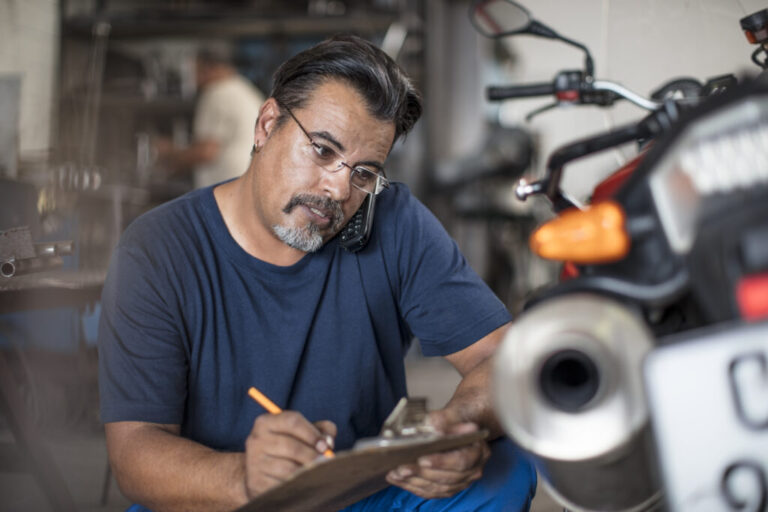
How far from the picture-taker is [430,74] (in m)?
5.44

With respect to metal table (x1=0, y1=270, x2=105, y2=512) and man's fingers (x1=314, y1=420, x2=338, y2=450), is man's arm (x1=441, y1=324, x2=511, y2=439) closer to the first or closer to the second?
man's fingers (x1=314, y1=420, x2=338, y2=450)

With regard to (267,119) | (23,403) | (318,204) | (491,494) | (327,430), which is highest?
(267,119)

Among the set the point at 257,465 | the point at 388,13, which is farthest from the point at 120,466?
the point at 388,13

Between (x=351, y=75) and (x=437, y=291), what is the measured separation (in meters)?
0.43

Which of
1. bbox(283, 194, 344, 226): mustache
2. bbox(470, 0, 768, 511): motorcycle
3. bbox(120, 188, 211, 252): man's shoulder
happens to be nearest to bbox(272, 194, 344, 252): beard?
bbox(283, 194, 344, 226): mustache

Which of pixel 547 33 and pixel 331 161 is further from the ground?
pixel 547 33

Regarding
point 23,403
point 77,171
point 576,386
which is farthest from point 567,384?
point 77,171

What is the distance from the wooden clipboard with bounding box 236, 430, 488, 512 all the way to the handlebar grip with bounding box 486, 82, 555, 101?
0.70 m

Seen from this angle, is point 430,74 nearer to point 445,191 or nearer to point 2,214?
point 445,191

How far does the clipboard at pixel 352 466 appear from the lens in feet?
2.13

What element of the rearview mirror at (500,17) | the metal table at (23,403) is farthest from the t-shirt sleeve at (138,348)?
the rearview mirror at (500,17)

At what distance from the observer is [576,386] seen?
64 cm

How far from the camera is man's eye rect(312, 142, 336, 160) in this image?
1.25 m

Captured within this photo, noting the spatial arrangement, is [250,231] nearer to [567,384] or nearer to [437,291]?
[437,291]
